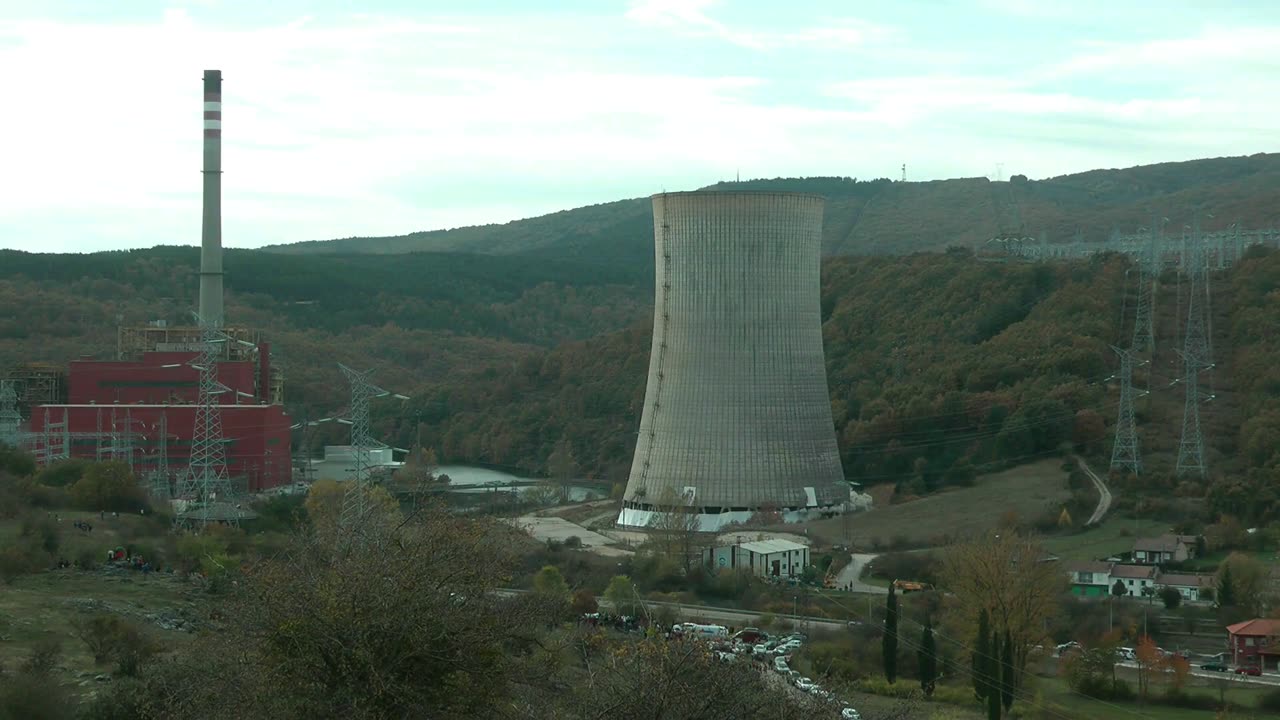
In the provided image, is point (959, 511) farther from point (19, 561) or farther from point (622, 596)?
point (19, 561)

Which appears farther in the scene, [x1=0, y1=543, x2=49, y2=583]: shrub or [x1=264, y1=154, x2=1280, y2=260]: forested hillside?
[x1=264, y1=154, x2=1280, y2=260]: forested hillside

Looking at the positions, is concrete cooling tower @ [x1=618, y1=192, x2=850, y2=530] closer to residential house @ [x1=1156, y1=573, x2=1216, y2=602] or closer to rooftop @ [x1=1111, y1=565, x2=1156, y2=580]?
rooftop @ [x1=1111, y1=565, x2=1156, y2=580]

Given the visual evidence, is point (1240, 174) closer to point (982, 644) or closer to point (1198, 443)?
point (1198, 443)

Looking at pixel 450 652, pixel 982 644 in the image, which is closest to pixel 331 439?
pixel 982 644

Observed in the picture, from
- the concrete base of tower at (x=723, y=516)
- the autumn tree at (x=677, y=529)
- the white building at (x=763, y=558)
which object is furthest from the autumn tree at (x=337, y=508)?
the concrete base of tower at (x=723, y=516)

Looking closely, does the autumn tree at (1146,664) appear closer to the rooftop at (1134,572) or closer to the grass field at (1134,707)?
the grass field at (1134,707)

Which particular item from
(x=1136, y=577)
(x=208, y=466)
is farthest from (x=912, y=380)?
(x=208, y=466)

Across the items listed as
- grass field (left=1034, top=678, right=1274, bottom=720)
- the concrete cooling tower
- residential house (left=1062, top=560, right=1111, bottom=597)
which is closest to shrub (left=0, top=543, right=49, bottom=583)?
the concrete cooling tower
